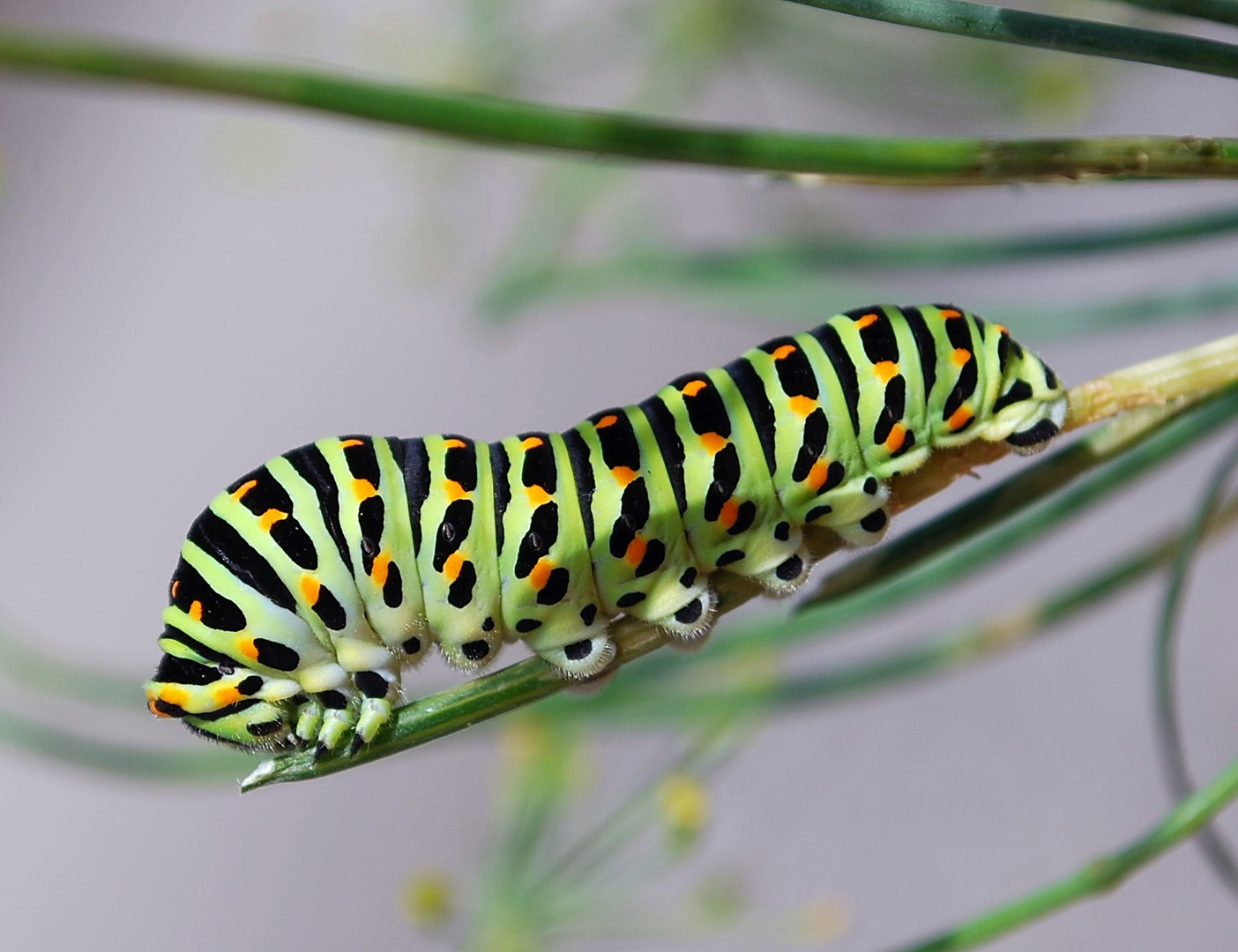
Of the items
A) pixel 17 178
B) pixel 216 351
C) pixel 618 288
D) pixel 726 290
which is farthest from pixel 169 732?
pixel 17 178

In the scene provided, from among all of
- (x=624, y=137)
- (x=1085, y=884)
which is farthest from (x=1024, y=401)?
(x=624, y=137)

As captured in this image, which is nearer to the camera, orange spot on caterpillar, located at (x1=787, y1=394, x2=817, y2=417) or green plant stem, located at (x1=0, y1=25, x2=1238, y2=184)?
green plant stem, located at (x1=0, y1=25, x2=1238, y2=184)

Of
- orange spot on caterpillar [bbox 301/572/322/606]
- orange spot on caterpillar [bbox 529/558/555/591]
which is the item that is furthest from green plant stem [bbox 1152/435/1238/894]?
orange spot on caterpillar [bbox 301/572/322/606]

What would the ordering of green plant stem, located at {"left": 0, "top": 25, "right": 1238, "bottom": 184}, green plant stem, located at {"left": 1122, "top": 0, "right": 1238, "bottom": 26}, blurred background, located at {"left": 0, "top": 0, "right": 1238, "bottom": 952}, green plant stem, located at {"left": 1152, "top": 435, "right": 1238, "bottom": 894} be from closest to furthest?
green plant stem, located at {"left": 0, "top": 25, "right": 1238, "bottom": 184}
green plant stem, located at {"left": 1122, "top": 0, "right": 1238, "bottom": 26}
green plant stem, located at {"left": 1152, "top": 435, "right": 1238, "bottom": 894}
blurred background, located at {"left": 0, "top": 0, "right": 1238, "bottom": 952}

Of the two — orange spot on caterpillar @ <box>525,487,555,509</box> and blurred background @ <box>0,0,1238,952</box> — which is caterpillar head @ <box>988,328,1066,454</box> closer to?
blurred background @ <box>0,0,1238,952</box>

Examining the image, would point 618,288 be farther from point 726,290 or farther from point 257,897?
point 257,897

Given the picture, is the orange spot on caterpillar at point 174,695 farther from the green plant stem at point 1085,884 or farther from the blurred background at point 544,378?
the green plant stem at point 1085,884

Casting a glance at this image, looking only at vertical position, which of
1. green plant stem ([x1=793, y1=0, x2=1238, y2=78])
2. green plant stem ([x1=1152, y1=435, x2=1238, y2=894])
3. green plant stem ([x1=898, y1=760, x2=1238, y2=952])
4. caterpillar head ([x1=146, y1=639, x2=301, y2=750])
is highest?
green plant stem ([x1=793, y1=0, x2=1238, y2=78])
